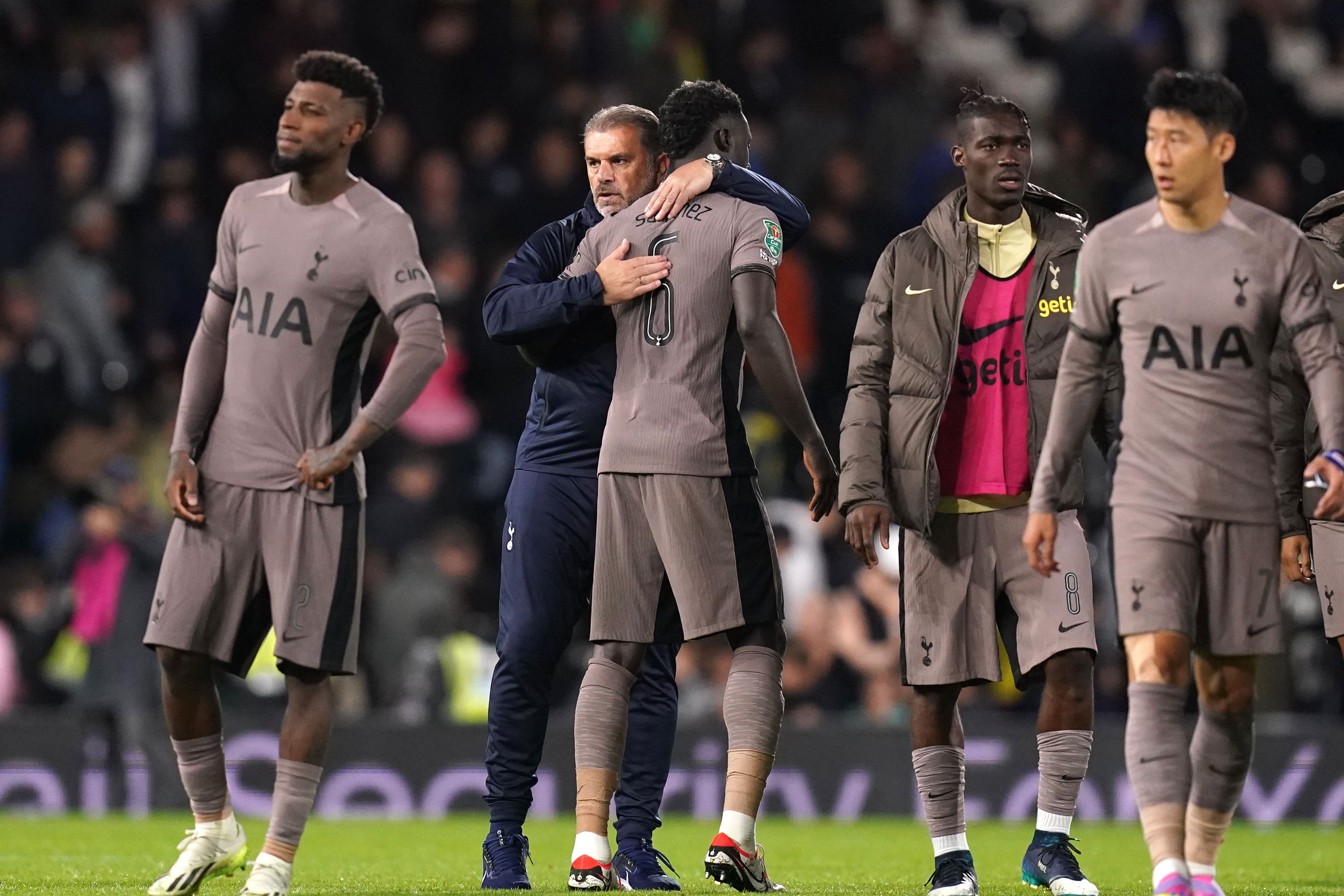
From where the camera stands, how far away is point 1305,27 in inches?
648

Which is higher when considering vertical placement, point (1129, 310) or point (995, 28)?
point (995, 28)

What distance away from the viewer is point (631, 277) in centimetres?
618

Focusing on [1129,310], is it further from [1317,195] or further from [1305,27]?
[1305,27]

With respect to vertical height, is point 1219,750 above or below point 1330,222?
below

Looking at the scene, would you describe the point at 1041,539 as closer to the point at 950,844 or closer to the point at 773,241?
the point at 950,844

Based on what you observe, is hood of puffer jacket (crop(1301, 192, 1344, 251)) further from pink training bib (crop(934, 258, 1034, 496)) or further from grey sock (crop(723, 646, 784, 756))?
grey sock (crop(723, 646, 784, 756))

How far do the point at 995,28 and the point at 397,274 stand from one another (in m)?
11.7

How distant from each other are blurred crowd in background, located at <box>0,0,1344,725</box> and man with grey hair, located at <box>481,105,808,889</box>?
16.6 ft

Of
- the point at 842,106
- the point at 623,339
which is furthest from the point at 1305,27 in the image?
the point at 623,339

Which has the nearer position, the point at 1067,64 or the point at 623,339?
the point at 623,339

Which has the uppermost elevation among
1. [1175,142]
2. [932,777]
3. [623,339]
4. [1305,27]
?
[1305,27]

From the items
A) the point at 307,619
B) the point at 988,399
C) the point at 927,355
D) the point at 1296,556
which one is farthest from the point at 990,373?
the point at 307,619

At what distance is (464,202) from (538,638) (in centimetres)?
785

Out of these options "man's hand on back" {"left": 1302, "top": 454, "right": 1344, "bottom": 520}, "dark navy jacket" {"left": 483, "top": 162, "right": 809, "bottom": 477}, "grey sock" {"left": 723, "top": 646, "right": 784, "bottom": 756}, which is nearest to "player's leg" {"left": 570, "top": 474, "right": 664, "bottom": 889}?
"grey sock" {"left": 723, "top": 646, "right": 784, "bottom": 756}
